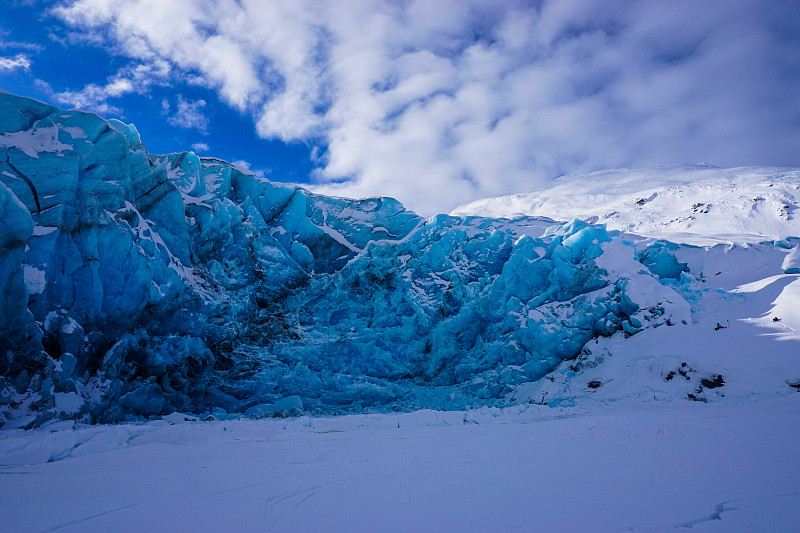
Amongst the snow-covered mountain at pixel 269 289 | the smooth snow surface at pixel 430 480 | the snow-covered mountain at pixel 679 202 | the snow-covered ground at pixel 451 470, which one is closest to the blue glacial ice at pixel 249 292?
the snow-covered mountain at pixel 269 289

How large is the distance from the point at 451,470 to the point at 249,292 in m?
16.8

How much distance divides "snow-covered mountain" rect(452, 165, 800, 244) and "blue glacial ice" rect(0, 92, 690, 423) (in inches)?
428

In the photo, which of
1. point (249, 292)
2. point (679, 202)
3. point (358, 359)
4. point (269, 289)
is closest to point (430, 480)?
point (358, 359)

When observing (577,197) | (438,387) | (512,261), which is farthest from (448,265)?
(577,197)

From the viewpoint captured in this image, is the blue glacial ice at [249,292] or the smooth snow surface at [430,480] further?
the blue glacial ice at [249,292]

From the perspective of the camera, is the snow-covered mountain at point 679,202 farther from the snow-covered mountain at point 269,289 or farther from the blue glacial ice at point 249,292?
the blue glacial ice at point 249,292

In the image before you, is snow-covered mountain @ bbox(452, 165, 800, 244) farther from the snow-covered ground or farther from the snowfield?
the snow-covered ground

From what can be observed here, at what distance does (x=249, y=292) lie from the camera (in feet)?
65.6

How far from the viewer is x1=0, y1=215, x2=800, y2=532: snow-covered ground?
3654 mm

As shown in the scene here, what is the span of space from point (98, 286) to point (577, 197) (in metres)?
44.9

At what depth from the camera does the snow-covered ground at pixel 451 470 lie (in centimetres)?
365

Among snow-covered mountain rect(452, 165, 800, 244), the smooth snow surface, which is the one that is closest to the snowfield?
the smooth snow surface

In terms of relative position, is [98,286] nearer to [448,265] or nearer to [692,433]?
[448,265]

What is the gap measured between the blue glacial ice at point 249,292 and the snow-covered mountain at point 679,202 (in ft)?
35.6
